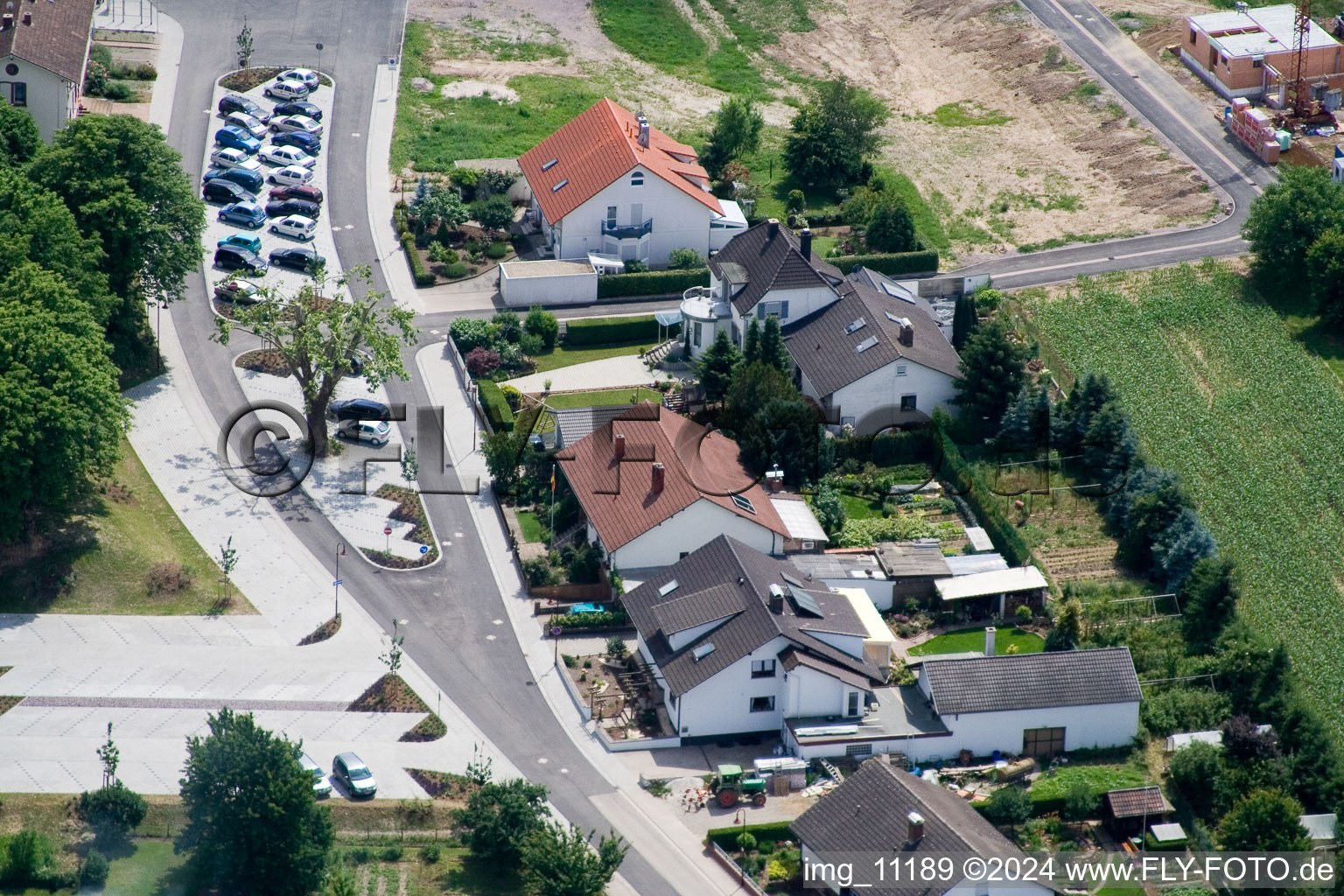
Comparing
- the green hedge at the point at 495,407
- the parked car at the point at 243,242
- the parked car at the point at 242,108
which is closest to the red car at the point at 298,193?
the parked car at the point at 243,242

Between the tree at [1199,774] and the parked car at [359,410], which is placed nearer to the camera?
the tree at [1199,774]

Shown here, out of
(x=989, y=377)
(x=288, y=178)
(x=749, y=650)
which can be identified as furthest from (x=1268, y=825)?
(x=288, y=178)

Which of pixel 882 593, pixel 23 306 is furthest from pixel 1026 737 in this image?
pixel 23 306

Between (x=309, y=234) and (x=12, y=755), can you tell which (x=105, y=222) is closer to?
(x=309, y=234)

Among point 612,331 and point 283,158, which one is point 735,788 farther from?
point 283,158

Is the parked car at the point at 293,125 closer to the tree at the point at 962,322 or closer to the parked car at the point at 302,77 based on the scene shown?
the parked car at the point at 302,77

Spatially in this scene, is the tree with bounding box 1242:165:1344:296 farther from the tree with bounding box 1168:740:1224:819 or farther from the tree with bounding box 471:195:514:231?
the tree with bounding box 471:195:514:231
